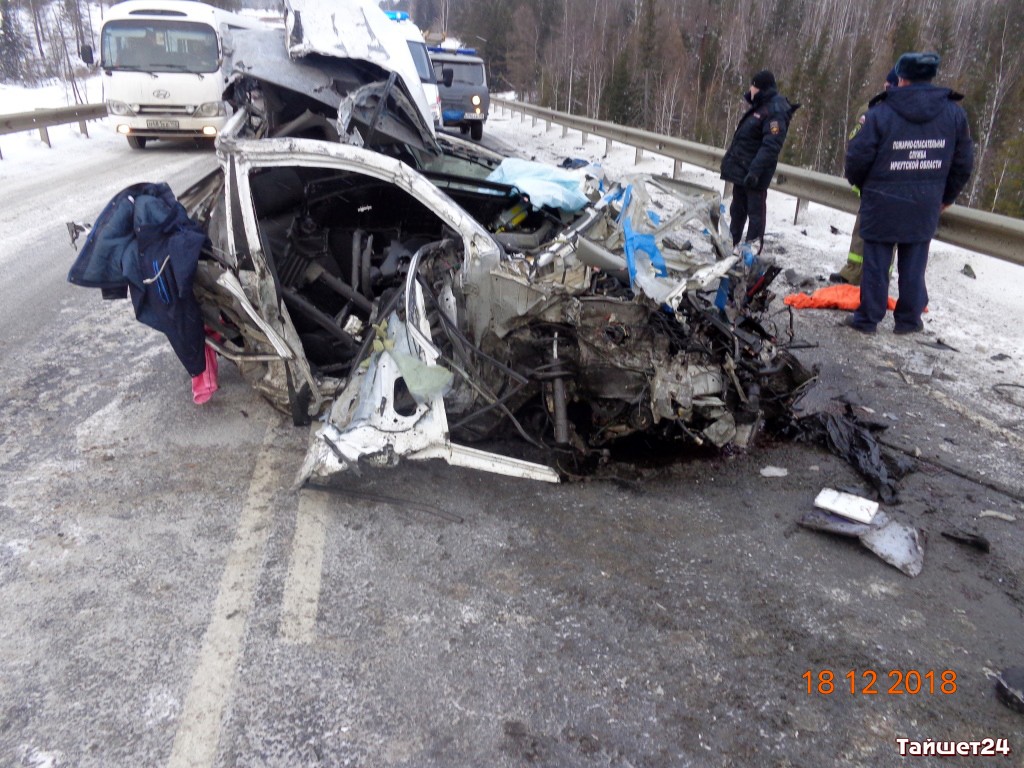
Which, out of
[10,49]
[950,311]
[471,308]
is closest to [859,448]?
[471,308]

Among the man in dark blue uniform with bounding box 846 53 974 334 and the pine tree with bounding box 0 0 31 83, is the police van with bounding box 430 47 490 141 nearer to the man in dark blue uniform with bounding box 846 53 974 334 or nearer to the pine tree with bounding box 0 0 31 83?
the man in dark blue uniform with bounding box 846 53 974 334

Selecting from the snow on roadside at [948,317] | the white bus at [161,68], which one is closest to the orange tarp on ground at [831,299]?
the snow on roadside at [948,317]

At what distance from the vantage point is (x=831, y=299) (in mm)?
6160

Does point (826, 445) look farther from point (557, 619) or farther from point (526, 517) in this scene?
point (557, 619)

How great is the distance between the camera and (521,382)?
3.47 m

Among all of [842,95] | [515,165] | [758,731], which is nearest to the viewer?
[758,731]

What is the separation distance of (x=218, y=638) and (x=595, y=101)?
3679 cm

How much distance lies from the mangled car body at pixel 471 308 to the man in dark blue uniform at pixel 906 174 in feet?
6.02

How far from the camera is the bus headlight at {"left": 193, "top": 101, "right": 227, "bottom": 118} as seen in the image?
13117mm

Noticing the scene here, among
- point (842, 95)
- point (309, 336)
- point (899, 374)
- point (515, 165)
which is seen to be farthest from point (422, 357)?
point (842, 95)

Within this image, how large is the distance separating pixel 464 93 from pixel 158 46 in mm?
6457
